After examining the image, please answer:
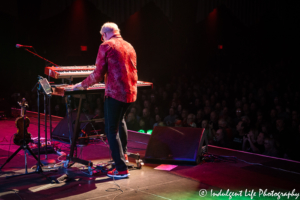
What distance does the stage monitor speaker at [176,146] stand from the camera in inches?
127

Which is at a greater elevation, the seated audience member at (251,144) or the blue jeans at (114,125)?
the blue jeans at (114,125)

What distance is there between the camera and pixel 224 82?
870cm

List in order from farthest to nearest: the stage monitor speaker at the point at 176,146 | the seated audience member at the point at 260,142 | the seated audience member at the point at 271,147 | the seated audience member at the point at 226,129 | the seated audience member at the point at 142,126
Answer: the seated audience member at the point at 142,126
the seated audience member at the point at 226,129
the seated audience member at the point at 260,142
the seated audience member at the point at 271,147
the stage monitor speaker at the point at 176,146

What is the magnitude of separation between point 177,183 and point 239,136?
8.45 ft

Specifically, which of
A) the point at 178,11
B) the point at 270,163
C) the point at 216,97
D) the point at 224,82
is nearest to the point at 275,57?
the point at 224,82

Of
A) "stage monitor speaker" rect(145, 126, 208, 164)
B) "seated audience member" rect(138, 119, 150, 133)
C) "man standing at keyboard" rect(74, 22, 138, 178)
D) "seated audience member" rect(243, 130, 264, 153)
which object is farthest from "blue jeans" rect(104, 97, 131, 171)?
"seated audience member" rect(138, 119, 150, 133)

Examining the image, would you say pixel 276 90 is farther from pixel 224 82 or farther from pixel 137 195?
pixel 137 195

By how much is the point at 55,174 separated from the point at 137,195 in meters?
0.96

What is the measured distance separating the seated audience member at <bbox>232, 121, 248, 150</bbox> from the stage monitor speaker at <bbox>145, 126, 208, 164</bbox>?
1.55 m

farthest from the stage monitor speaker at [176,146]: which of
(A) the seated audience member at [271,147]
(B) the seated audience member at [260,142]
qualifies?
(B) the seated audience member at [260,142]

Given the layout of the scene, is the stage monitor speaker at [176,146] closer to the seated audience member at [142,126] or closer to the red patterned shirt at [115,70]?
the red patterned shirt at [115,70]

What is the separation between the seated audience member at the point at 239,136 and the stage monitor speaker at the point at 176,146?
61.0 inches

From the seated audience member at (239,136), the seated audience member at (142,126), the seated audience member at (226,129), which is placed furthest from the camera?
the seated audience member at (142,126)

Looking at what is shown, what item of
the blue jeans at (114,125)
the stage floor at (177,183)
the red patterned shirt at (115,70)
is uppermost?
the red patterned shirt at (115,70)
